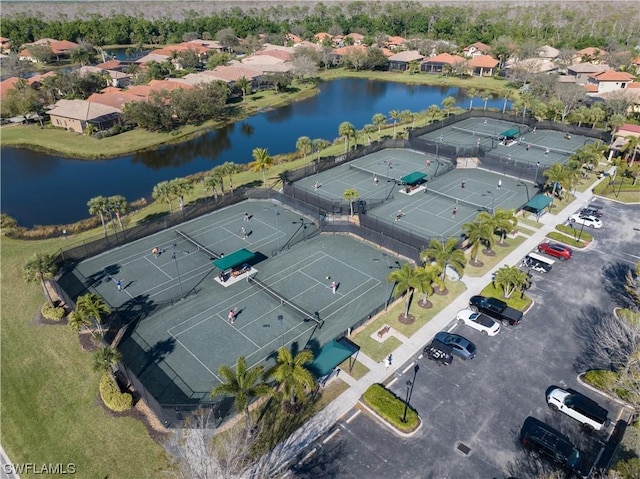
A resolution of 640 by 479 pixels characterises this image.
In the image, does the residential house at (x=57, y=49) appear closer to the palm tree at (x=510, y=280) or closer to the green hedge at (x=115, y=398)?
the green hedge at (x=115, y=398)

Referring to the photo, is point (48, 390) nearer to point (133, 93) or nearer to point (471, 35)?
point (133, 93)

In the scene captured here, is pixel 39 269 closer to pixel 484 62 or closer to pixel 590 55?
pixel 484 62

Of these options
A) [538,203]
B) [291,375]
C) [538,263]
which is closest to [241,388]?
[291,375]

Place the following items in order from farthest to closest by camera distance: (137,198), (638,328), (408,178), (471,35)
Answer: (471,35)
(137,198)
(408,178)
(638,328)

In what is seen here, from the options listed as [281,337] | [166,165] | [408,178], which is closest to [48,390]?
[281,337]

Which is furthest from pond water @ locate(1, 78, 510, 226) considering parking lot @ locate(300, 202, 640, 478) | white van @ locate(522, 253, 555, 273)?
parking lot @ locate(300, 202, 640, 478)

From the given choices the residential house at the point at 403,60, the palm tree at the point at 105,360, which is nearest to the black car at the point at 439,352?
the palm tree at the point at 105,360
